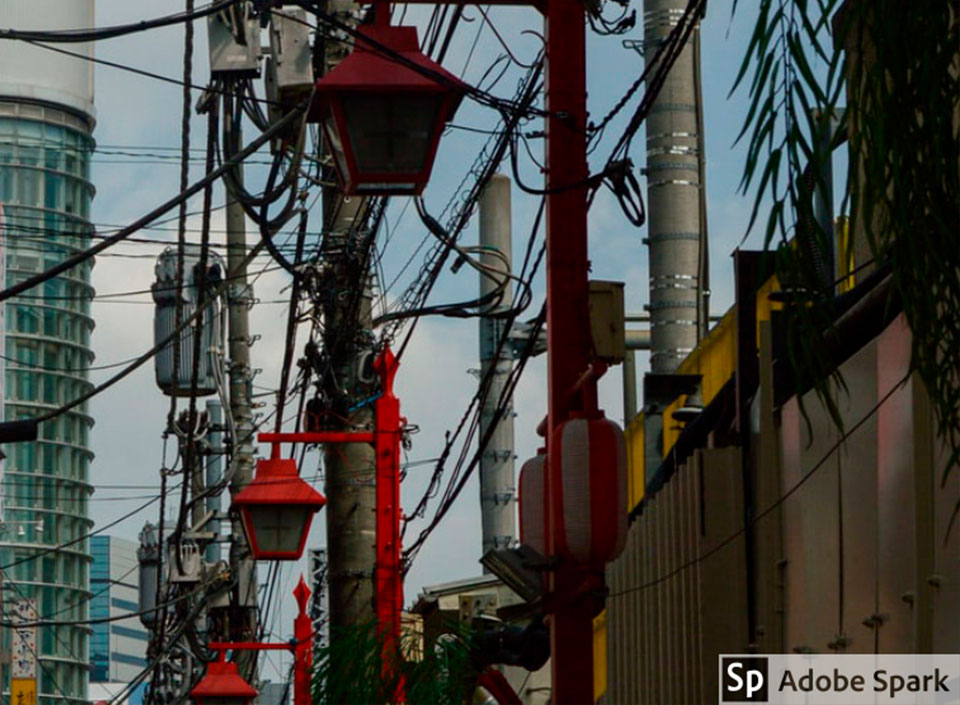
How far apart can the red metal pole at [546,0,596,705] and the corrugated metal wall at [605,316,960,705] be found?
1.37 meters

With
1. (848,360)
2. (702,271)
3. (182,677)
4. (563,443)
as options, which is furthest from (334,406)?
(182,677)

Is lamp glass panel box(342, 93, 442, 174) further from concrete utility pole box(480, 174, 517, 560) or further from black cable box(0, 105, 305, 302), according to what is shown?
concrete utility pole box(480, 174, 517, 560)

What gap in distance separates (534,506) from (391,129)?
2163 mm

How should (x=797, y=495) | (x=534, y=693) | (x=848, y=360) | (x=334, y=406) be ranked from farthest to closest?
(x=534, y=693) → (x=334, y=406) → (x=797, y=495) → (x=848, y=360)

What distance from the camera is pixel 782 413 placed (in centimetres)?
1507

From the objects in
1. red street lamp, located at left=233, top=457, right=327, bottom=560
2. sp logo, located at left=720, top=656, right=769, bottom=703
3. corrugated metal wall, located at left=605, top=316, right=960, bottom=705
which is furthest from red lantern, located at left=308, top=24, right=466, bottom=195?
red street lamp, located at left=233, top=457, right=327, bottom=560

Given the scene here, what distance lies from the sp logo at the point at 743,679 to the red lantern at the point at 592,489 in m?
3.64

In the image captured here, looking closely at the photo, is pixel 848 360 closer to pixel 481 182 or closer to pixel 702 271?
pixel 481 182

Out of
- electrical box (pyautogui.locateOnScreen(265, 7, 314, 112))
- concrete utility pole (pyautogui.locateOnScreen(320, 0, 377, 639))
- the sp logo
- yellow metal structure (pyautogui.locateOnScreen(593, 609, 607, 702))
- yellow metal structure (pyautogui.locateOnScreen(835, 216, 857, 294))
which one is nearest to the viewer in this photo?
the sp logo

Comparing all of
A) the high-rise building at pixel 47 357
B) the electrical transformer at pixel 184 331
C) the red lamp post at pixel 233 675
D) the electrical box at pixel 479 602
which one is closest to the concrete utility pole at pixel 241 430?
the electrical transformer at pixel 184 331

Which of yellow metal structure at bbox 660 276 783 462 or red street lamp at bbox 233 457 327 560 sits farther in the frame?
red street lamp at bbox 233 457 327 560

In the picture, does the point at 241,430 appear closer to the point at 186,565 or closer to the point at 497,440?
the point at 497,440

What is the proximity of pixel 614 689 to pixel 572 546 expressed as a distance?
10.8 meters

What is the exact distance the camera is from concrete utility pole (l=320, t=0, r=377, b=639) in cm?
1934
